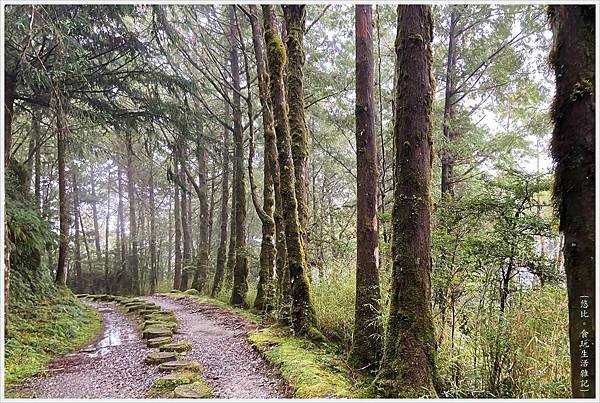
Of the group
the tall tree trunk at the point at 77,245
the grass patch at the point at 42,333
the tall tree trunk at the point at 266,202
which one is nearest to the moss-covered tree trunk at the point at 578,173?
the grass patch at the point at 42,333

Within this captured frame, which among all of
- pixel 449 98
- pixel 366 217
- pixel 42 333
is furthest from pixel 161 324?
pixel 449 98

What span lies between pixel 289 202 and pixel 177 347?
2.85 m

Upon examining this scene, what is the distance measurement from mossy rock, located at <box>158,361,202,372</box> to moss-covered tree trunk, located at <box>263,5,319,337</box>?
178cm

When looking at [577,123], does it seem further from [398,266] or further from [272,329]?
[272,329]

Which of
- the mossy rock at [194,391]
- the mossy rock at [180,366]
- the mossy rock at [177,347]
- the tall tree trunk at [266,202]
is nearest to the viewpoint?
the mossy rock at [194,391]

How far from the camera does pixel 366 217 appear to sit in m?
5.62

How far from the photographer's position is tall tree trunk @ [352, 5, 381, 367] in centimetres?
533

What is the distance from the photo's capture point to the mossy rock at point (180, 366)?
527cm

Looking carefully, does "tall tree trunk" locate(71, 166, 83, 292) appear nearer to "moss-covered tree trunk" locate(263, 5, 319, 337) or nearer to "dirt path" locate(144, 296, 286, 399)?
"dirt path" locate(144, 296, 286, 399)

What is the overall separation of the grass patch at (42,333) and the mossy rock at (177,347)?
63.9 inches

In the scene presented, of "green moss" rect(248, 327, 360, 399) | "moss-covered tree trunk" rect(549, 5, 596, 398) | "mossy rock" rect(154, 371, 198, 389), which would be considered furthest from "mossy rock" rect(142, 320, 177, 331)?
"moss-covered tree trunk" rect(549, 5, 596, 398)

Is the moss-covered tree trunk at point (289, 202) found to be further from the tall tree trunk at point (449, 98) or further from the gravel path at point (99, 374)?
the tall tree trunk at point (449, 98)

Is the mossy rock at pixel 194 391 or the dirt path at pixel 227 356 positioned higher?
the mossy rock at pixel 194 391

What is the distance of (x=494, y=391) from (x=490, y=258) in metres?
1.40
